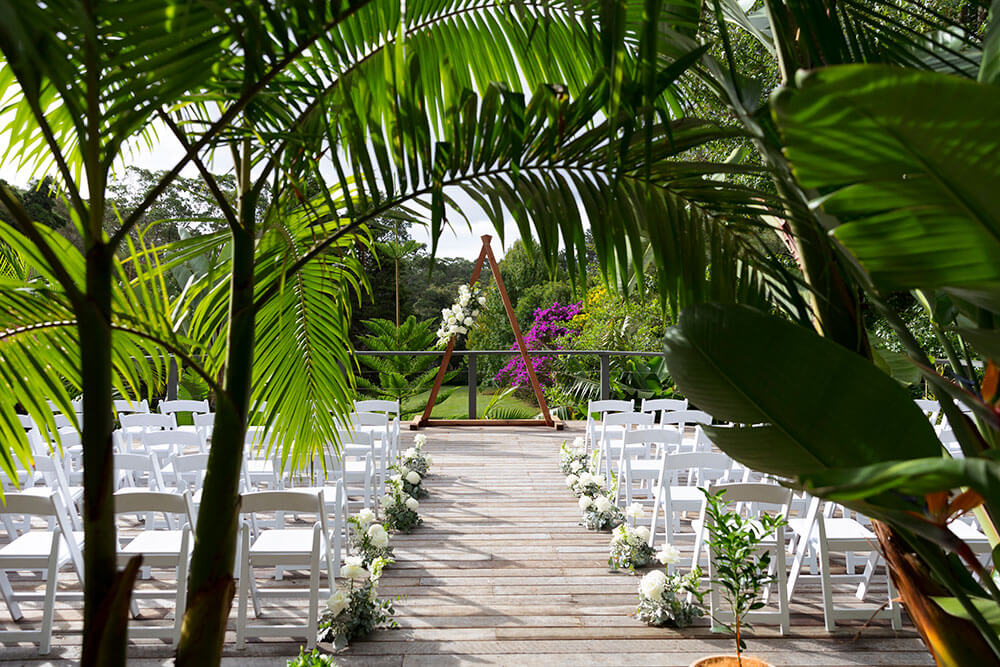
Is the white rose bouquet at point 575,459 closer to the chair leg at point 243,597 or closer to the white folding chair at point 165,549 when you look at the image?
the chair leg at point 243,597

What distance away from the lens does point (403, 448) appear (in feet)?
29.5

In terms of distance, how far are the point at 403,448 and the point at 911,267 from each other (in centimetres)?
859

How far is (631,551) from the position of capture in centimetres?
457

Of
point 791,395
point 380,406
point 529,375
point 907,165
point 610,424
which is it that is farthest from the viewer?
point 529,375

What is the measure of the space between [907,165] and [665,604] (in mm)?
3491

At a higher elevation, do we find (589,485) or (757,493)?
(757,493)

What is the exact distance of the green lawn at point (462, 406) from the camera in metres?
12.7

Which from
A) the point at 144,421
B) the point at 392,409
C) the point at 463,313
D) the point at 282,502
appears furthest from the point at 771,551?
the point at 463,313

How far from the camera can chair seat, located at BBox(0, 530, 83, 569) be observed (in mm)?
3430

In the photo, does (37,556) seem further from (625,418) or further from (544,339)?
(544,339)

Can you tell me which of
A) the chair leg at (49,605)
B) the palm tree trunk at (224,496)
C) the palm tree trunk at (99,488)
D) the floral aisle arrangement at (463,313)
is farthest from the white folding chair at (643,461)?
the floral aisle arrangement at (463,313)

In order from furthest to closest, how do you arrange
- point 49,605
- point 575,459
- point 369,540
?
point 575,459
point 369,540
point 49,605

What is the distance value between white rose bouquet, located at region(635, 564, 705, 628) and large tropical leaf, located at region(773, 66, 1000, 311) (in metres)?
3.21

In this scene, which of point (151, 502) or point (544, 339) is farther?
point (544, 339)
